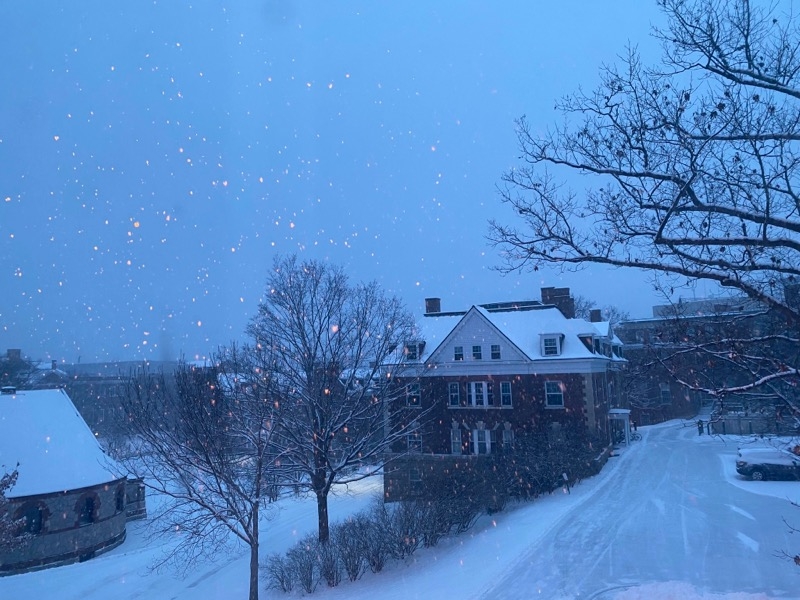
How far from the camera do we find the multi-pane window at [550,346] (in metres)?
32.5

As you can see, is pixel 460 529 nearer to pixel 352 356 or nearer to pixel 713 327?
pixel 352 356

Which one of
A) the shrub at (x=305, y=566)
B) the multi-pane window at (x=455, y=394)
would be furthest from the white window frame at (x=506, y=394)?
the shrub at (x=305, y=566)

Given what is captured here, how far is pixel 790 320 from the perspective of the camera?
5.82m

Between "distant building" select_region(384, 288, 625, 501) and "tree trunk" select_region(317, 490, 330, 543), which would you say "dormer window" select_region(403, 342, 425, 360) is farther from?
"tree trunk" select_region(317, 490, 330, 543)

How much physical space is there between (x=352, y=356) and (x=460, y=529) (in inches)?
282

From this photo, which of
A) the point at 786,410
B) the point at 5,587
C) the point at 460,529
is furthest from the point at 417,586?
the point at 5,587

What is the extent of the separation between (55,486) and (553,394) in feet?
84.8

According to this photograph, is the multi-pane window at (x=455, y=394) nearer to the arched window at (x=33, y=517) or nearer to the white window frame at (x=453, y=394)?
the white window frame at (x=453, y=394)

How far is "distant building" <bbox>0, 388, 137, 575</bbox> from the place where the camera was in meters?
→ 25.7

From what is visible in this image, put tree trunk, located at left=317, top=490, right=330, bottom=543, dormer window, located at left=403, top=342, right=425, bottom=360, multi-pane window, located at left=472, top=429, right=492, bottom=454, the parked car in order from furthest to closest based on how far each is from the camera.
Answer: multi-pane window, located at left=472, top=429, right=492, bottom=454 → dormer window, located at left=403, top=342, right=425, bottom=360 → the parked car → tree trunk, located at left=317, top=490, right=330, bottom=543

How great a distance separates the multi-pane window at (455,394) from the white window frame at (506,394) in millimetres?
2582

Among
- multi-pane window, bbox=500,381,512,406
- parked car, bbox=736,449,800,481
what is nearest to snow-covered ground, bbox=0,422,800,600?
parked car, bbox=736,449,800,481

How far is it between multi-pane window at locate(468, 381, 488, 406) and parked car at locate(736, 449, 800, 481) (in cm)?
1322

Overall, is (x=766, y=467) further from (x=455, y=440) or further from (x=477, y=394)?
(x=455, y=440)
